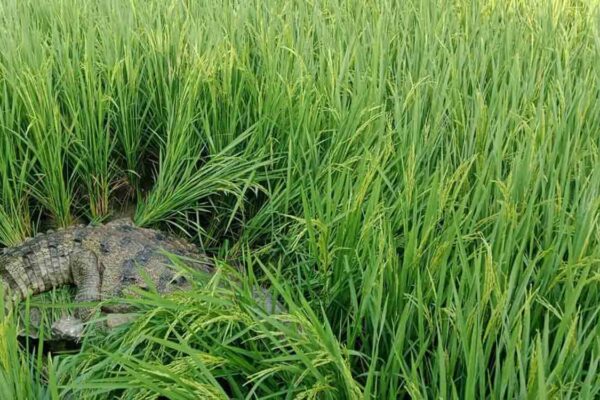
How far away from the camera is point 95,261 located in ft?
6.01

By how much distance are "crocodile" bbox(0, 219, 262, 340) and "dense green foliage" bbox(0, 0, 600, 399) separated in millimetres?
101

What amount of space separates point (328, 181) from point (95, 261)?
68 centimetres

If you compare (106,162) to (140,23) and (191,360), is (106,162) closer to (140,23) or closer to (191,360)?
(140,23)

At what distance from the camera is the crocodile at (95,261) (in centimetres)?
174

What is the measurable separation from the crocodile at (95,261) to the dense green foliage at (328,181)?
0.10 metres

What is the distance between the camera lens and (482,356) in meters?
1.07

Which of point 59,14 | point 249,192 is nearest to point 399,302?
point 249,192

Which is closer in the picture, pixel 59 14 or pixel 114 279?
pixel 114 279

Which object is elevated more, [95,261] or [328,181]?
[328,181]

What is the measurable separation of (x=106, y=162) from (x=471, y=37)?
4.03ft

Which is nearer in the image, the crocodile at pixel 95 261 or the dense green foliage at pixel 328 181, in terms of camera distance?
the dense green foliage at pixel 328 181

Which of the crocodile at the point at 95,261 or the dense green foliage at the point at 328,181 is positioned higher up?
the dense green foliage at the point at 328,181

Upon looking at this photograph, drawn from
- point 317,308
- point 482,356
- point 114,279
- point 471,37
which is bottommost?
point 114,279

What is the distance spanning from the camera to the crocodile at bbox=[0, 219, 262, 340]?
1.74m
